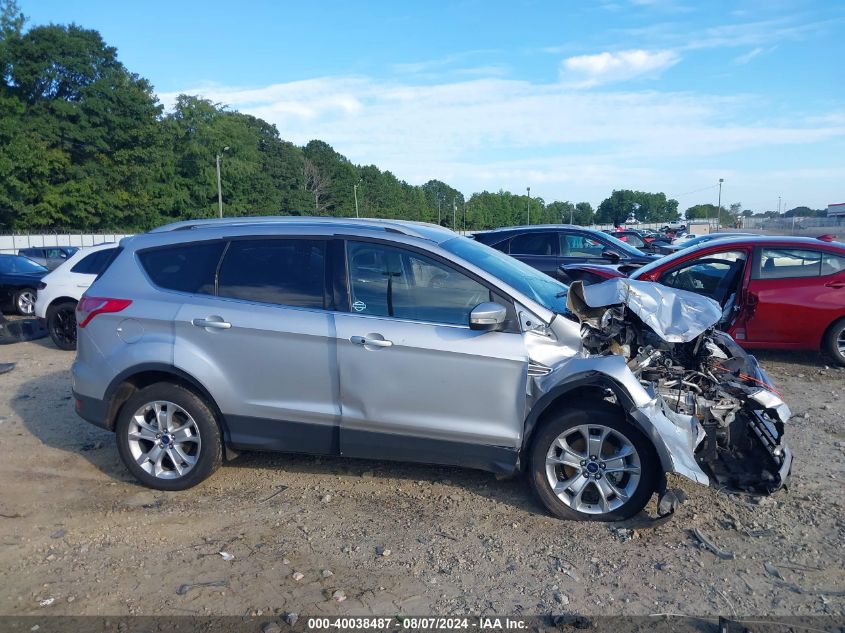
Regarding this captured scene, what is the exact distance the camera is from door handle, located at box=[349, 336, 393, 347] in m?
4.55

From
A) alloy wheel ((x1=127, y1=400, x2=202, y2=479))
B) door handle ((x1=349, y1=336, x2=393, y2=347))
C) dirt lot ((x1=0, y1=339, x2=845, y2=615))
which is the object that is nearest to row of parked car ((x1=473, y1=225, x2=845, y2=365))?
dirt lot ((x1=0, y1=339, x2=845, y2=615))

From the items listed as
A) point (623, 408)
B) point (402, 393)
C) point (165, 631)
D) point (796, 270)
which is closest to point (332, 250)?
point (402, 393)

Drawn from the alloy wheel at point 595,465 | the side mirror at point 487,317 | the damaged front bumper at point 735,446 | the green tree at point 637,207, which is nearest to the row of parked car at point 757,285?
the damaged front bumper at point 735,446

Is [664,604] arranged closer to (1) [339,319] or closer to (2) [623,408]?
(2) [623,408]

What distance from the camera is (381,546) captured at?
4199 mm

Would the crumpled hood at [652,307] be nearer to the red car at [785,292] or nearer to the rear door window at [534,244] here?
the red car at [785,292]

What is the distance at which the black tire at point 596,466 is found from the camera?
14.0 feet

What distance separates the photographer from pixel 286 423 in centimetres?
482

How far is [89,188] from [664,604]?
5674 centimetres

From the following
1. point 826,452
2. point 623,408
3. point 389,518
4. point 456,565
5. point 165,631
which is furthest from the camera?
point 826,452

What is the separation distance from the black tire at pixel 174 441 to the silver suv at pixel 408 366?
0.05 feet

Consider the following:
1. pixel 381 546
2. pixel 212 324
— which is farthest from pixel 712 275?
pixel 212 324

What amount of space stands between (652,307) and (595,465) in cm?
127

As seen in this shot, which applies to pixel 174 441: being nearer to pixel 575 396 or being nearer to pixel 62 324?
pixel 575 396
